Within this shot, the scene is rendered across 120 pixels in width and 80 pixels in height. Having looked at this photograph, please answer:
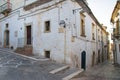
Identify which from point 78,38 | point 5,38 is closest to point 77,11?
point 78,38

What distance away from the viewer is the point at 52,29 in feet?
42.1

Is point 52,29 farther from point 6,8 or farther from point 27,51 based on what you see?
point 6,8

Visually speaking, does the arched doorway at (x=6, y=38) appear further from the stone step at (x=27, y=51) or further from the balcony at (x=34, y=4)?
the stone step at (x=27, y=51)

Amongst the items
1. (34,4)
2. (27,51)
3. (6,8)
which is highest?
(6,8)

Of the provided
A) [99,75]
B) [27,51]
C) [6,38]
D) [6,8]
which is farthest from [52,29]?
[6,38]

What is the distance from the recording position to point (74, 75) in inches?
367

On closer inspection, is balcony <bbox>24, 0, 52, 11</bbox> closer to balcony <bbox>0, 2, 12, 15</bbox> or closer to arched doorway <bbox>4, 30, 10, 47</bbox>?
balcony <bbox>0, 2, 12, 15</bbox>

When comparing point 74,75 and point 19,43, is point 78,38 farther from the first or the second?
point 19,43

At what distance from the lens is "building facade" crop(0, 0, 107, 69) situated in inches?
476

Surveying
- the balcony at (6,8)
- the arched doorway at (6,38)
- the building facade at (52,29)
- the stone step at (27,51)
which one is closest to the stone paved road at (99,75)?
the building facade at (52,29)

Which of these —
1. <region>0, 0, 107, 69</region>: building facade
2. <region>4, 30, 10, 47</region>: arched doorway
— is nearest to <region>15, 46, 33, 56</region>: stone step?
<region>0, 0, 107, 69</region>: building facade

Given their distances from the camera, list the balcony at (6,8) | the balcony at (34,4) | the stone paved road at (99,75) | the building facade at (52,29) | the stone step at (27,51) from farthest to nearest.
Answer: the balcony at (6,8), the stone step at (27,51), the balcony at (34,4), the building facade at (52,29), the stone paved road at (99,75)

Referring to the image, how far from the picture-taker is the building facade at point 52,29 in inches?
476

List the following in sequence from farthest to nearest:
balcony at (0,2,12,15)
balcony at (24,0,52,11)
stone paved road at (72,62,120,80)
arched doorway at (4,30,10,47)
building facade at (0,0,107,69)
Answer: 1. arched doorway at (4,30,10,47)
2. balcony at (0,2,12,15)
3. balcony at (24,0,52,11)
4. building facade at (0,0,107,69)
5. stone paved road at (72,62,120,80)
